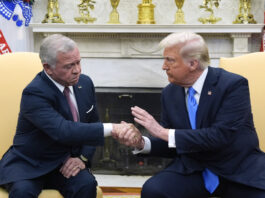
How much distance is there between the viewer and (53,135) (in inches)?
75.1

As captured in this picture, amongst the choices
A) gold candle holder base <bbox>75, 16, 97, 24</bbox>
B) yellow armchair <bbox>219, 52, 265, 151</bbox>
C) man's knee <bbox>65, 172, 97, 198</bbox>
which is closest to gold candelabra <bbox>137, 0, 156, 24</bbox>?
gold candle holder base <bbox>75, 16, 97, 24</bbox>

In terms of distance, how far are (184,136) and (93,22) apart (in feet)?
7.45

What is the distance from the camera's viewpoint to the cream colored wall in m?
3.86

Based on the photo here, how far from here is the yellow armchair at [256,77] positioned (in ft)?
7.38

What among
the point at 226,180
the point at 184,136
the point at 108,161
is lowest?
the point at 108,161

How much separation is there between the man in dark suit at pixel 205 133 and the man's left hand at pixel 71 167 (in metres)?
0.27

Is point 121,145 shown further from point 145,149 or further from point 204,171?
point 204,171

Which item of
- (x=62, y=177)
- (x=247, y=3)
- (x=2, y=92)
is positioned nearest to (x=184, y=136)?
(x=62, y=177)

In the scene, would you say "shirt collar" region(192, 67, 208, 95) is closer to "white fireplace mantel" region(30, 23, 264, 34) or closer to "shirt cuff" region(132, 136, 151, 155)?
"shirt cuff" region(132, 136, 151, 155)

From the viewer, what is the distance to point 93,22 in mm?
3877

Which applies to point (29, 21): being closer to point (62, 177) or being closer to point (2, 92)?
point (2, 92)

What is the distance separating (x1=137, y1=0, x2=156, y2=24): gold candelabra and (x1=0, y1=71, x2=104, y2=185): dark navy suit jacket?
187 centimetres

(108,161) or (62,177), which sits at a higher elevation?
(62,177)

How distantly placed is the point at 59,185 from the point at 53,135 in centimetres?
28
